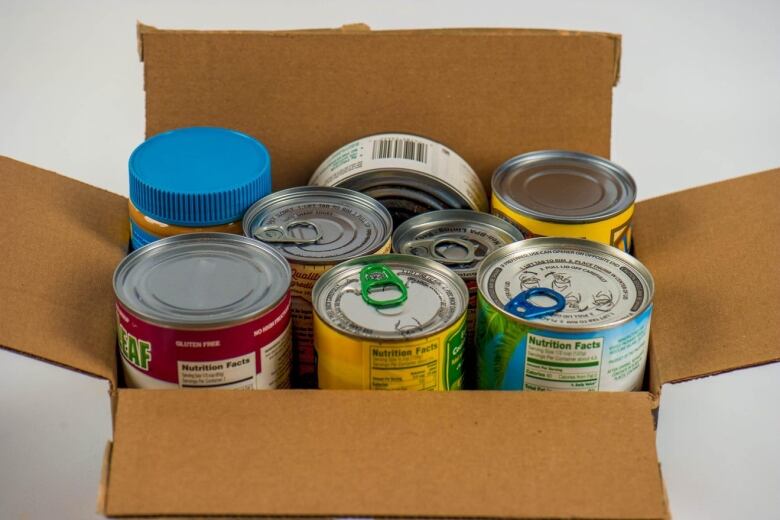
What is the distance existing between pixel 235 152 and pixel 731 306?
86cm

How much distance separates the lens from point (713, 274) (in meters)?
1.87

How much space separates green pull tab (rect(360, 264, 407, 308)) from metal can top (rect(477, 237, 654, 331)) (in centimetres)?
12

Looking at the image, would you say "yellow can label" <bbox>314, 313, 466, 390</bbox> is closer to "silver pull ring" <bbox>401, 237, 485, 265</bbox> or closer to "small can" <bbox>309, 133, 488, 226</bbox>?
"silver pull ring" <bbox>401, 237, 485, 265</bbox>

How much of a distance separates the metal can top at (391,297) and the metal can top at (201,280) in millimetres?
75

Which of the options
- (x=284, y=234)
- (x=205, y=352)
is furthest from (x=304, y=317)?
(x=205, y=352)

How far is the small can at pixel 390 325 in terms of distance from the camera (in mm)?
1534

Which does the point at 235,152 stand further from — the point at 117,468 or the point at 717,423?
the point at 717,423

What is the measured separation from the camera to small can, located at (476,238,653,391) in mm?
1562

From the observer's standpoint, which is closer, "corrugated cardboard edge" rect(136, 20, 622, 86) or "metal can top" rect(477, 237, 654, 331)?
"metal can top" rect(477, 237, 654, 331)

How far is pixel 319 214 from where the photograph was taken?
6.13 ft

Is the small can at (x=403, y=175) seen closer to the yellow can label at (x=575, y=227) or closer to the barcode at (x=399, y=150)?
the barcode at (x=399, y=150)

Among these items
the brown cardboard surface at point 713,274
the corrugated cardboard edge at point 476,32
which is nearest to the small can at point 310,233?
the corrugated cardboard edge at point 476,32

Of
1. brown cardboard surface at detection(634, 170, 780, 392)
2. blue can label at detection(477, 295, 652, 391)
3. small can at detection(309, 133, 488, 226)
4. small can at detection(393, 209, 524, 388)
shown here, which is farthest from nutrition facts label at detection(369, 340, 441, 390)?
small can at detection(309, 133, 488, 226)

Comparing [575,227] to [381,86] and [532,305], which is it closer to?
[532,305]
